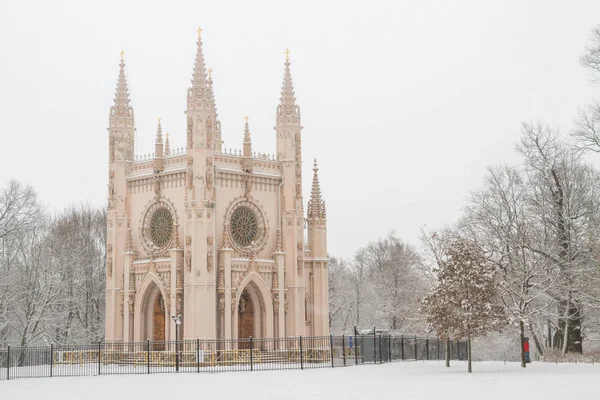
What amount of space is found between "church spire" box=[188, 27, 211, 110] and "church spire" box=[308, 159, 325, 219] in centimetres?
943

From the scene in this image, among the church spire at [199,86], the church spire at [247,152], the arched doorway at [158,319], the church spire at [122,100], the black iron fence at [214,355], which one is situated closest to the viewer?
the black iron fence at [214,355]

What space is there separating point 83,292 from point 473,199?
3380 centimetres

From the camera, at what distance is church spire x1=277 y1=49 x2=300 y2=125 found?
5597 centimetres

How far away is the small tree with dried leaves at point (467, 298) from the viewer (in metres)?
37.4

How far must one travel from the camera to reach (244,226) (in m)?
53.6

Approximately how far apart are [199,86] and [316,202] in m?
11.3

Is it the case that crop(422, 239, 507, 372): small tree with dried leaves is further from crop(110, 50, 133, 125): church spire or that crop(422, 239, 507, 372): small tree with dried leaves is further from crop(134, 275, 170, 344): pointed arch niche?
crop(110, 50, 133, 125): church spire

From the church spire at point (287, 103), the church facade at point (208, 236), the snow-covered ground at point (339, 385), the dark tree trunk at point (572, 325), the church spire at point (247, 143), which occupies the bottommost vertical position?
the snow-covered ground at point (339, 385)

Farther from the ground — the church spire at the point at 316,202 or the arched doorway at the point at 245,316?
the church spire at the point at 316,202

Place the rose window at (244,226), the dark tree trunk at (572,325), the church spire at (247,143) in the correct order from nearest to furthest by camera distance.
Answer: the dark tree trunk at (572,325), the rose window at (244,226), the church spire at (247,143)

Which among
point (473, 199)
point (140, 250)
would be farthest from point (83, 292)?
point (473, 199)

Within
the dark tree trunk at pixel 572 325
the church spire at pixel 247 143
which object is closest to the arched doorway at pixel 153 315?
the church spire at pixel 247 143

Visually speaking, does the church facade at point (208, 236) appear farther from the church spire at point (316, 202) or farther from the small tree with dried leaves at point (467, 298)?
the small tree with dried leaves at point (467, 298)

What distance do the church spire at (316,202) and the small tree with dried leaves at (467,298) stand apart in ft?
65.2
